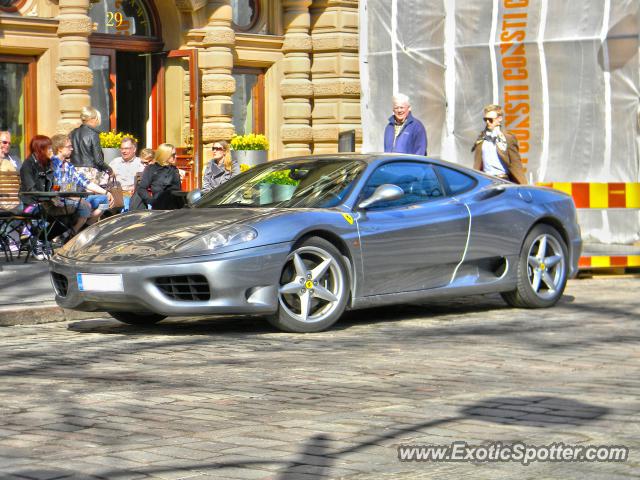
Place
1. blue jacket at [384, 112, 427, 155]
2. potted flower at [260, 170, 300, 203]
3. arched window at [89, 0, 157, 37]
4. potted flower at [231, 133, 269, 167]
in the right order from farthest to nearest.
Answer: potted flower at [231, 133, 269, 167] < arched window at [89, 0, 157, 37] < blue jacket at [384, 112, 427, 155] < potted flower at [260, 170, 300, 203]

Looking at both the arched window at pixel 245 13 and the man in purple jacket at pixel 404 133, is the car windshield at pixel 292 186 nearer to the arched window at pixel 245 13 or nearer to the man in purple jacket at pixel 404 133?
the man in purple jacket at pixel 404 133

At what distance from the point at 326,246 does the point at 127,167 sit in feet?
31.3

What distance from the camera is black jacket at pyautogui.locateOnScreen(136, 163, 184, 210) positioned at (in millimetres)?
16828

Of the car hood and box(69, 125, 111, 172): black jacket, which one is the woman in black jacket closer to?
box(69, 125, 111, 172): black jacket

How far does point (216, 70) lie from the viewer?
84.8 ft

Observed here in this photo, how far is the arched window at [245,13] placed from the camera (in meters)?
26.8

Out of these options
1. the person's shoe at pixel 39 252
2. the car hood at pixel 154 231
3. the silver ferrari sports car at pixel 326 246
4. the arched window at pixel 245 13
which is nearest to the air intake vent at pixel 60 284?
the silver ferrari sports car at pixel 326 246

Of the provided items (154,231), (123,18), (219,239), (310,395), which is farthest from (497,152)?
(123,18)

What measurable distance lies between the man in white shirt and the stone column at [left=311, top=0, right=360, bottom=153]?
293 inches

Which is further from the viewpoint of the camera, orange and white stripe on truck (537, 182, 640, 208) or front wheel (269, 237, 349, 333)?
orange and white stripe on truck (537, 182, 640, 208)

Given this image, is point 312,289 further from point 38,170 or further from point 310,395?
point 38,170

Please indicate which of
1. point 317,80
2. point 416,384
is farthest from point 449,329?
point 317,80

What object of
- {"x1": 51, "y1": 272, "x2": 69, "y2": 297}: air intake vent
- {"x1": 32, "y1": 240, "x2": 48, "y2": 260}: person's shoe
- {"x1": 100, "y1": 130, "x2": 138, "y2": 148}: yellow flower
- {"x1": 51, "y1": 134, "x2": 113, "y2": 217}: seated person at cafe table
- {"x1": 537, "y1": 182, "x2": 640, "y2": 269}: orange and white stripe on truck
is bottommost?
{"x1": 32, "y1": 240, "x2": 48, "y2": 260}: person's shoe

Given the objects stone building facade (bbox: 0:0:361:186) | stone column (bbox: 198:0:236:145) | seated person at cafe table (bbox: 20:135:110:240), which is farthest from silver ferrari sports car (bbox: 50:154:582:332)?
stone column (bbox: 198:0:236:145)
